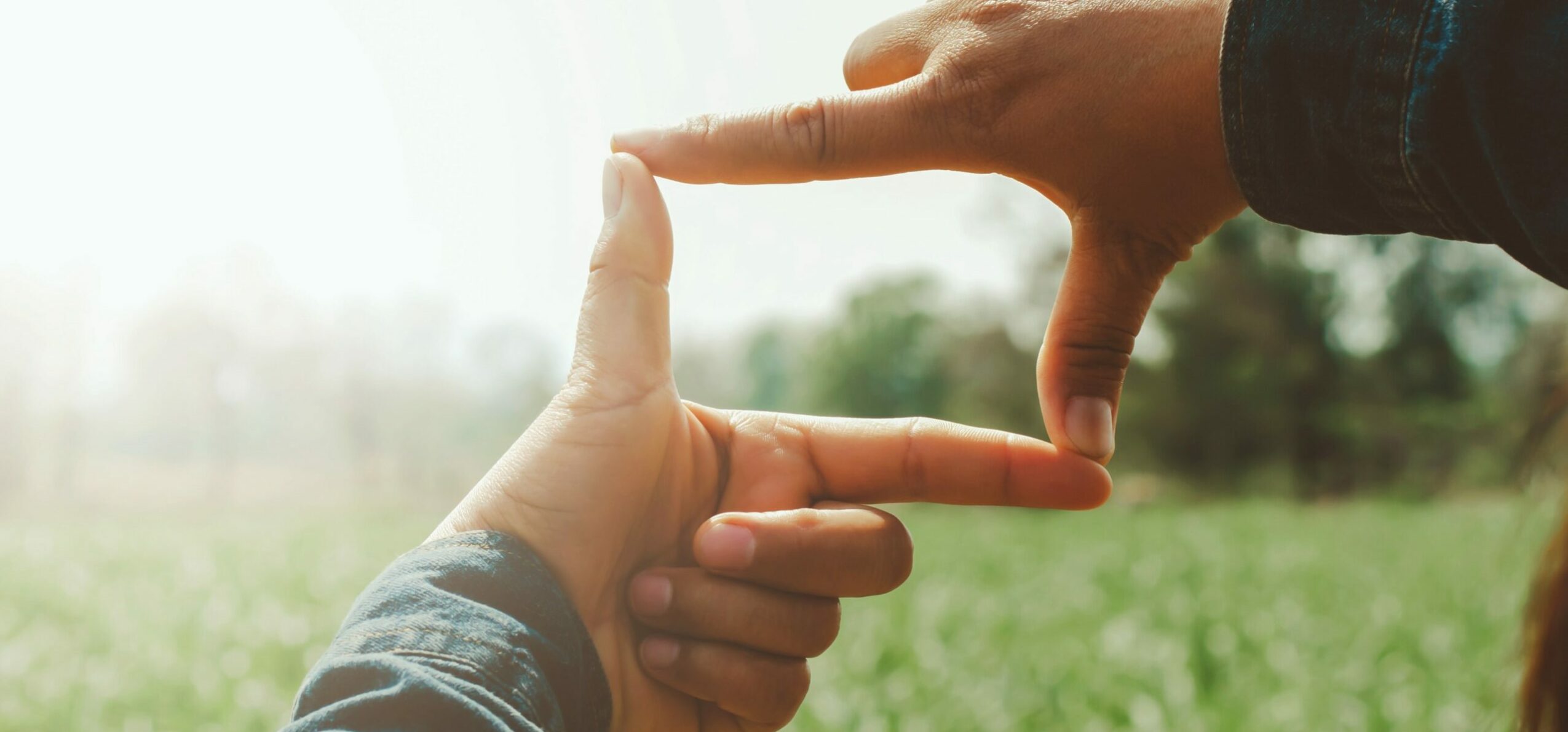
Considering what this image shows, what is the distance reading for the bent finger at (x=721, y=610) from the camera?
1.40 metres

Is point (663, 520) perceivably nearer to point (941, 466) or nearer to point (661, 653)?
point (661, 653)

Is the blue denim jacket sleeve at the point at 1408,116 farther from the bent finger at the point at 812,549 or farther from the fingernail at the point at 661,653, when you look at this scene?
the fingernail at the point at 661,653

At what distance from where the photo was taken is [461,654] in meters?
1.10

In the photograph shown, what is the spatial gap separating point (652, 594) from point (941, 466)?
1.72ft

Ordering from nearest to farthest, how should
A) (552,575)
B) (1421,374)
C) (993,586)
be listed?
(552,575)
(993,586)
(1421,374)

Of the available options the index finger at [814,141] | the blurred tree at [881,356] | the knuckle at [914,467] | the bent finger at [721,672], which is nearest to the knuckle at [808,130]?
the index finger at [814,141]

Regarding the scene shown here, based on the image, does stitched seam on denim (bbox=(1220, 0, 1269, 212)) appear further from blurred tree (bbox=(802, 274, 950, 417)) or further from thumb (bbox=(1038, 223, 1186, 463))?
blurred tree (bbox=(802, 274, 950, 417))

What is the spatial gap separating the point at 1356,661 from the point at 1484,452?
19049 millimetres

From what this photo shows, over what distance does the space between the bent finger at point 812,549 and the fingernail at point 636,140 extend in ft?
1.90

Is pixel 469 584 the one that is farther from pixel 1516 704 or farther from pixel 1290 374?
pixel 1290 374

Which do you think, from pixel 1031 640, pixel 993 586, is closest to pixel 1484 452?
pixel 993 586

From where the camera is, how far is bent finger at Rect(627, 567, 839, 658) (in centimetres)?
140

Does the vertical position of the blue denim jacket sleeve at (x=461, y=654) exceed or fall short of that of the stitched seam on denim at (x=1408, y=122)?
it falls short

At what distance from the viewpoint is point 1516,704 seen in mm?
1371
